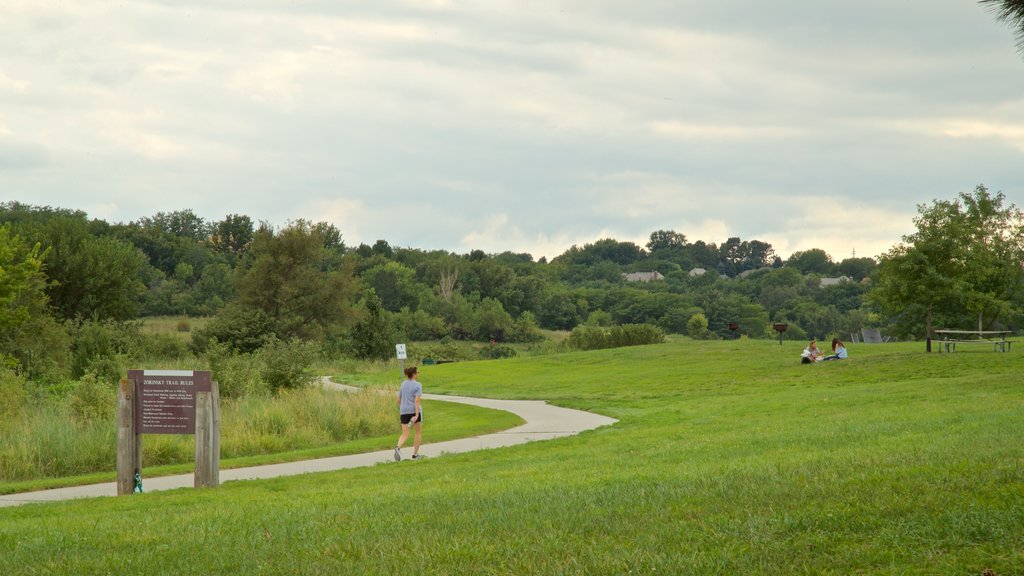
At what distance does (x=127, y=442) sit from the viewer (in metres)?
13.7

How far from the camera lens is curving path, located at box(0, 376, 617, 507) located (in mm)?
13867

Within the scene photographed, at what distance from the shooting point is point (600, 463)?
545 inches

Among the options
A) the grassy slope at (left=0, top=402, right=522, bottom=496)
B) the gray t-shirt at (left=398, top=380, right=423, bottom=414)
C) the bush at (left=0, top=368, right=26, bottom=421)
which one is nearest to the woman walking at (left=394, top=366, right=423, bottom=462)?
the gray t-shirt at (left=398, top=380, right=423, bottom=414)

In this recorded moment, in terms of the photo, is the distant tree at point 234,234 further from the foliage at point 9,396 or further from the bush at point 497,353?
the foliage at point 9,396

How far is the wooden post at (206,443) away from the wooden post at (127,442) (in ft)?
2.81

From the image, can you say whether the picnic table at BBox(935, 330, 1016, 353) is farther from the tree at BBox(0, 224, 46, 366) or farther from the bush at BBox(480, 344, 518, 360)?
the bush at BBox(480, 344, 518, 360)

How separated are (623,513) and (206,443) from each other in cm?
752

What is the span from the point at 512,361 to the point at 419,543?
50399mm

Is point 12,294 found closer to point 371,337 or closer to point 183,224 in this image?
point 371,337

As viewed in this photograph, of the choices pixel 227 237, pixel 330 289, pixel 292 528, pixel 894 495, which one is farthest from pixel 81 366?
pixel 227 237

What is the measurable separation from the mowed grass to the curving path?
121 cm

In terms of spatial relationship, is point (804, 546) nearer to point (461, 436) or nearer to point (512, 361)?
point (461, 436)

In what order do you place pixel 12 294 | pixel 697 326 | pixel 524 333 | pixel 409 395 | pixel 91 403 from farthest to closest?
pixel 524 333 < pixel 697 326 < pixel 12 294 < pixel 91 403 < pixel 409 395

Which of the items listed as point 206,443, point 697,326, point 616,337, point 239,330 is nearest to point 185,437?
point 206,443
